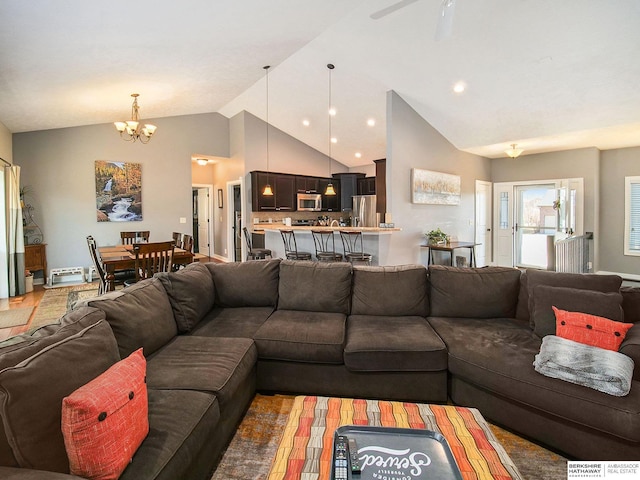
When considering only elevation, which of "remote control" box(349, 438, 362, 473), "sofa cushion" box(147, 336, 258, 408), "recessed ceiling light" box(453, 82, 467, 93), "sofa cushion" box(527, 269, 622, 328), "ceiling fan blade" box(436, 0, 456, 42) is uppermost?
"recessed ceiling light" box(453, 82, 467, 93)

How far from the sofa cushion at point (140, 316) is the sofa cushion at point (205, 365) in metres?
0.10

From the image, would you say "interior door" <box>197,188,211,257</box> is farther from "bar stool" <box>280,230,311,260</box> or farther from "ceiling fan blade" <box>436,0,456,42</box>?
"ceiling fan blade" <box>436,0,456,42</box>

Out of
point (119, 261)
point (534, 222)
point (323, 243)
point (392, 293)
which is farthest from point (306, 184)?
point (392, 293)

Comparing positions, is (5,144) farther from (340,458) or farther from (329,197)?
(340,458)

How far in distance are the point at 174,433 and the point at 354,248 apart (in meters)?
4.63

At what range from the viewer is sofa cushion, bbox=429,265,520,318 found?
2.82 m

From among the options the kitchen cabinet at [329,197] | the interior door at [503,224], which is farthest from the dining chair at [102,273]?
the interior door at [503,224]

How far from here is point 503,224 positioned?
8133mm

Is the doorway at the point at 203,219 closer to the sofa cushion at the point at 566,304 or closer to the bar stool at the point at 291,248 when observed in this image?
the bar stool at the point at 291,248

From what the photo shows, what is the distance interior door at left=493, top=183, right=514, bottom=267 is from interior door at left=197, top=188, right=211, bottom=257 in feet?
23.9

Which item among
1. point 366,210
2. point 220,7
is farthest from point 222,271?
point 366,210

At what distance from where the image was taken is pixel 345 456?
1.29 metres

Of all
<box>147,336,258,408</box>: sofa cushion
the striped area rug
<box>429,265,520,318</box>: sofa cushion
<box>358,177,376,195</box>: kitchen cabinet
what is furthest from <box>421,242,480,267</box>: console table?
the striped area rug

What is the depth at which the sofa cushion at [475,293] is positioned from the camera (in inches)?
111
